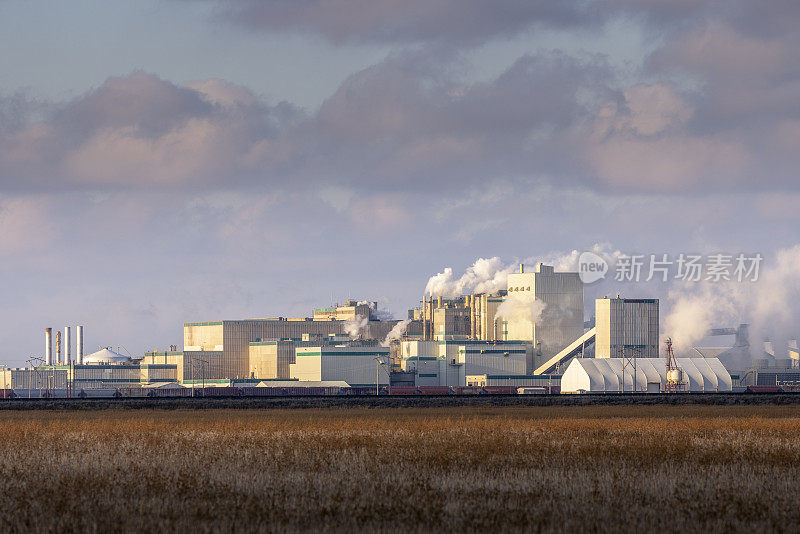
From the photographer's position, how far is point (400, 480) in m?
32.0

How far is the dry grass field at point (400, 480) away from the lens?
81.7 feet

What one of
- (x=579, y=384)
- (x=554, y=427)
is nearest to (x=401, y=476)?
(x=554, y=427)

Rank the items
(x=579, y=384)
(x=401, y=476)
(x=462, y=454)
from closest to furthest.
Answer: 1. (x=401, y=476)
2. (x=462, y=454)
3. (x=579, y=384)

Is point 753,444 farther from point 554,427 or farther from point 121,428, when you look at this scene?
Result: point 121,428

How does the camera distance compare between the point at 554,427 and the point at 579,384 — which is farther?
the point at 579,384

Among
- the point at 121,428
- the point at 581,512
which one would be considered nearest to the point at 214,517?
the point at 581,512

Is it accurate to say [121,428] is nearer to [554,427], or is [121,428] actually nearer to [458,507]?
[554,427]

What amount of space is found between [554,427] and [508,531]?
119 ft

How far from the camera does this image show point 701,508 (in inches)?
1043

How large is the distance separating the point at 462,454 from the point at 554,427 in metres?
19.0

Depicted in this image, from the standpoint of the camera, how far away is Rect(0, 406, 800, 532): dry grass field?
81.7ft

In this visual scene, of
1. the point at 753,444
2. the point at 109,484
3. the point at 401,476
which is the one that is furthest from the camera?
the point at 753,444

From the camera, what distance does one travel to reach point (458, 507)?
88.0 ft

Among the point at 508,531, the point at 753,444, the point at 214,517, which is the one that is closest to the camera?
the point at 508,531
